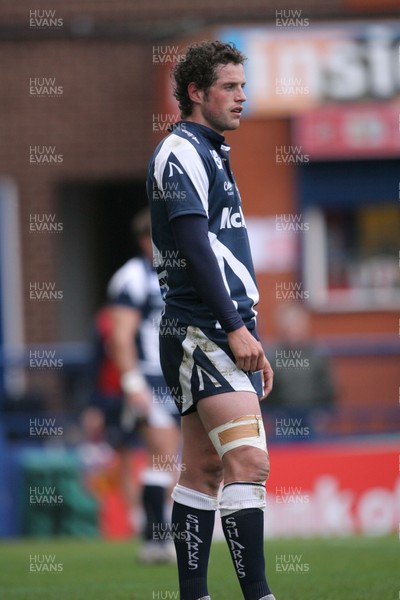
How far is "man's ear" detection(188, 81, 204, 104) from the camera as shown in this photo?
5133mm

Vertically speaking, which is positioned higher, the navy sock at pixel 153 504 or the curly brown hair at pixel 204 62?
the curly brown hair at pixel 204 62

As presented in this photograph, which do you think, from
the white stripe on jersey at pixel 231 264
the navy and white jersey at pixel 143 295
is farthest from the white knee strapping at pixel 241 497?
the navy and white jersey at pixel 143 295

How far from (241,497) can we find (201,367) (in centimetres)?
51

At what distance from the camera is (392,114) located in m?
15.4

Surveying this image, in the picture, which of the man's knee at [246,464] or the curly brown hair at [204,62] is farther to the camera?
the curly brown hair at [204,62]

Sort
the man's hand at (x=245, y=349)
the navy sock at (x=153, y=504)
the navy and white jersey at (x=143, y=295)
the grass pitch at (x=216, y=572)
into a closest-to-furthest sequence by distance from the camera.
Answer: the man's hand at (x=245, y=349) < the grass pitch at (x=216, y=572) < the navy sock at (x=153, y=504) < the navy and white jersey at (x=143, y=295)

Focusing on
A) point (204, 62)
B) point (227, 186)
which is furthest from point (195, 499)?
point (204, 62)

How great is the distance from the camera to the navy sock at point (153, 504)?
8.04 m

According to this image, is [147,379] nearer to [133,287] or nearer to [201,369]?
[133,287]

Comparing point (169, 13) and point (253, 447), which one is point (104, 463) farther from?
point (169, 13)

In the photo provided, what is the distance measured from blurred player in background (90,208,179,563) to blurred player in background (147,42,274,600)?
292 cm

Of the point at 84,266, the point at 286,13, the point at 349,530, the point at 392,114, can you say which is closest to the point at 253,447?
the point at 349,530

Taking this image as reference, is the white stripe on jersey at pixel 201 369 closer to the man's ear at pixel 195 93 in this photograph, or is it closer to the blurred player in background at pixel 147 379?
the man's ear at pixel 195 93

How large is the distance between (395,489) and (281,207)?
18.5 feet
